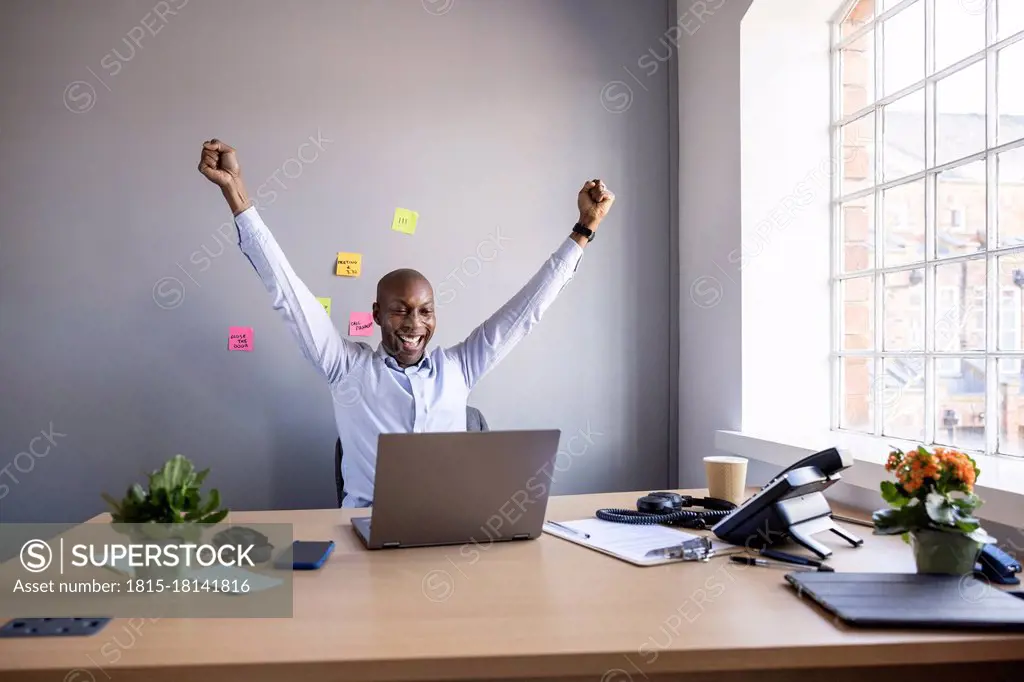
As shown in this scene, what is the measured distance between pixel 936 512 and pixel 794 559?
0.25 meters

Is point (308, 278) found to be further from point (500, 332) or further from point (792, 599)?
point (792, 599)

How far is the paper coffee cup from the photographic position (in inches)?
76.5

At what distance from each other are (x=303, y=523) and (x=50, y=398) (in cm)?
168

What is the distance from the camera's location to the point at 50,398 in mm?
2924

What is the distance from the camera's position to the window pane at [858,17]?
272 cm

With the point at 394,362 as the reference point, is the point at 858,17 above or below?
above

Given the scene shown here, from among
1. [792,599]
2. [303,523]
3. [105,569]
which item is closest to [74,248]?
[303,523]

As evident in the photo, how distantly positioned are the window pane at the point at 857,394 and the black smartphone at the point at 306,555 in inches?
76.7

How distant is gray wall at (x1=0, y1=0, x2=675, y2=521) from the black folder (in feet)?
6.75

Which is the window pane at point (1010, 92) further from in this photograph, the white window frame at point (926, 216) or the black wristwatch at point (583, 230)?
the black wristwatch at point (583, 230)

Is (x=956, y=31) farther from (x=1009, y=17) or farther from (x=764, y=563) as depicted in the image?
(x=764, y=563)

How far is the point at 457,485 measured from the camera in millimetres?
1442

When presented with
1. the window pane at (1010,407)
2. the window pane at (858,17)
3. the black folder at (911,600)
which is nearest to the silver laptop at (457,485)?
the black folder at (911,600)

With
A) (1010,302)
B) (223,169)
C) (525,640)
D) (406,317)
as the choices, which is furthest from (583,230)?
(525,640)
